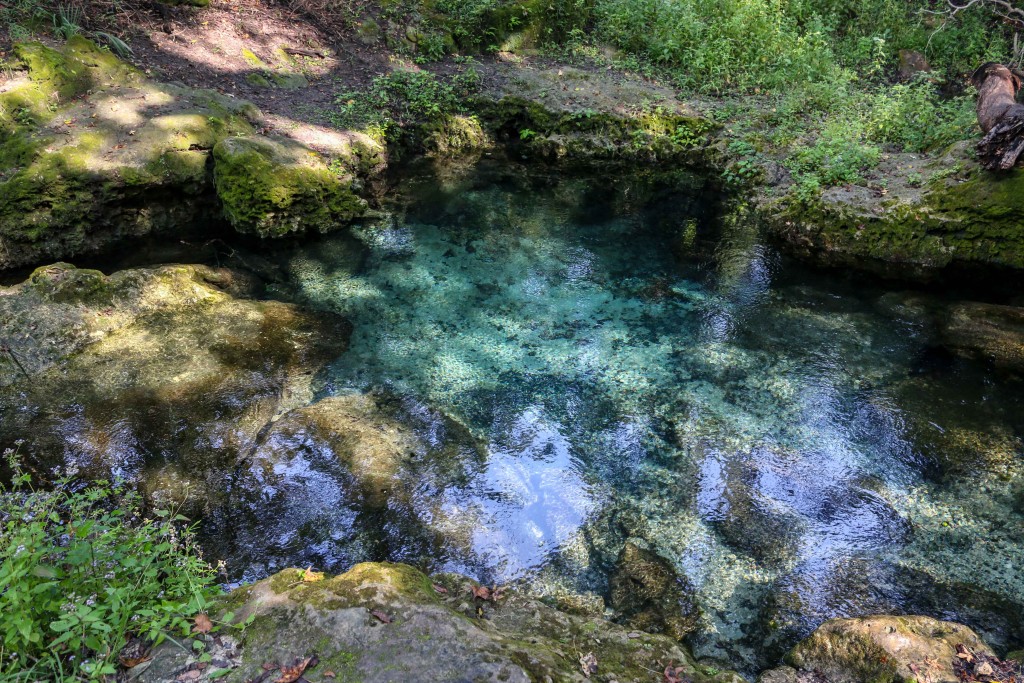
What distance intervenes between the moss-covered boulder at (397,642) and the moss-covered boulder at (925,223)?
268 inches

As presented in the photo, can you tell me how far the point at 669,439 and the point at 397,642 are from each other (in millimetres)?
3501

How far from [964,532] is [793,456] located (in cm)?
129

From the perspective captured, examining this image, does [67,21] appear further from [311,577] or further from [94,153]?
[311,577]

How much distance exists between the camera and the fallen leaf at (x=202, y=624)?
2633 millimetres

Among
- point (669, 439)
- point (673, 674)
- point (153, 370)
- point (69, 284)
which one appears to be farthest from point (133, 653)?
point (69, 284)

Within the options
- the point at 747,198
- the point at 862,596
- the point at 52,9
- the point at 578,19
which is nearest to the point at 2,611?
the point at 862,596

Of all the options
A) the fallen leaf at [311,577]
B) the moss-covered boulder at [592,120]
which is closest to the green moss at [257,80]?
the moss-covered boulder at [592,120]

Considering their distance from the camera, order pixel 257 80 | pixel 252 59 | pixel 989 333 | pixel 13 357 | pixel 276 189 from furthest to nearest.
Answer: pixel 252 59
pixel 257 80
pixel 276 189
pixel 989 333
pixel 13 357

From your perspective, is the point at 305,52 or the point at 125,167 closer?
the point at 125,167

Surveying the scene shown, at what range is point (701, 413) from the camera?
579 cm

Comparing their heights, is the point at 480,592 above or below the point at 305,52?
below

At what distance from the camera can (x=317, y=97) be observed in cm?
1109

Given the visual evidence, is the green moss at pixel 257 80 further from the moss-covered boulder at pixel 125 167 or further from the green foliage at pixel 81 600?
the green foliage at pixel 81 600

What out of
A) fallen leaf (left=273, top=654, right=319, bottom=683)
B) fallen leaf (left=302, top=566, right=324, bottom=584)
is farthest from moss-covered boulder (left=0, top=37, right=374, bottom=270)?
fallen leaf (left=273, top=654, right=319, bottom=683)
